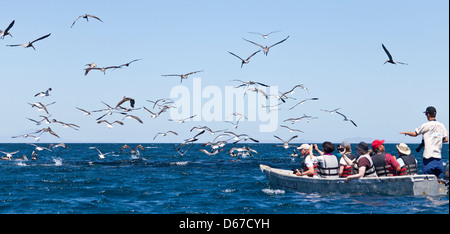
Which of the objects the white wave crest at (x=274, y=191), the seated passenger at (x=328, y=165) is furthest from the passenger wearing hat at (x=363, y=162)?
the white wave crest at (x=274, y=191)

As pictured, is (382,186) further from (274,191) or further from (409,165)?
(274,191)

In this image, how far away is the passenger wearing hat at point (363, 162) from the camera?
58.4 feet

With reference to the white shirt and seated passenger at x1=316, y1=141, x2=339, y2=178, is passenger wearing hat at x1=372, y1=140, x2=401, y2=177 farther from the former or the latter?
the white shirt

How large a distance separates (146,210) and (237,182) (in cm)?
1202

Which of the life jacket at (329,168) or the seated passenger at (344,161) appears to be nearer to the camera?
the seated passenger at (344,161)

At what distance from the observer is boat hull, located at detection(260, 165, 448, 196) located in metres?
18.2

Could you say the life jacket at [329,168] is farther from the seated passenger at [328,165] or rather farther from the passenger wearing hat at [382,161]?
the passenger wearing hat at [382,161]

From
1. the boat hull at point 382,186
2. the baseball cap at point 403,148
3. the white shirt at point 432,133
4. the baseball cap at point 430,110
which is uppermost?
the baseball cap at point 430,110

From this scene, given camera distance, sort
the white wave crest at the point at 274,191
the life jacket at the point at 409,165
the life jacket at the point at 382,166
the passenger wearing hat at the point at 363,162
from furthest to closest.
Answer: the white wave crest at the point at 274,191 < the life jacket at the point at 409,165 < the life jacket at the point at 382,166 < the passenger wearing hat at the point at 363,162

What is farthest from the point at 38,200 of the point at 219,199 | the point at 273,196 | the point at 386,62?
the point at 386,62

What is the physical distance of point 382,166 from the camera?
764 inches

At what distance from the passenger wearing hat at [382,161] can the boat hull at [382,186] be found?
0.40 m

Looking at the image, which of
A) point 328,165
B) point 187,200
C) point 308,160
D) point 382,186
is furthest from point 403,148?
point 187,200
